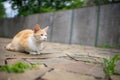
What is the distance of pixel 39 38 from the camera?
477 cm

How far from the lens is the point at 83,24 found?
43.1 ft

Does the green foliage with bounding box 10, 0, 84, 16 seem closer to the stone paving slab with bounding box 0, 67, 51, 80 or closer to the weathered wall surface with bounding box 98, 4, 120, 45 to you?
the weathered wall surface with bounding box 98, 4, 120, 45

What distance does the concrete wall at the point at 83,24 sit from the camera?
1145 centimetres

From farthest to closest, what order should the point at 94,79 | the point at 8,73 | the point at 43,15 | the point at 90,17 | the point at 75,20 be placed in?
the point at 43,15, the point at 75,20, the point at 90,17, the point at 94,79, the point at 8,73

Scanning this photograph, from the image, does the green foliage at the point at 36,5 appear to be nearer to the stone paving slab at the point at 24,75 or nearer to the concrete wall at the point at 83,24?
the concrete wall at the point at 83,24

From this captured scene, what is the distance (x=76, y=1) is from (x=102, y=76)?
63.0 feet

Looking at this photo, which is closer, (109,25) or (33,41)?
(33,41)

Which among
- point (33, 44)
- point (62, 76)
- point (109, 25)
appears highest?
point (109, 25)

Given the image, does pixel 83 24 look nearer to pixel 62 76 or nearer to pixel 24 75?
pixel 62 76

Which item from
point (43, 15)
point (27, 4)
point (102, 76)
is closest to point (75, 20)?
point (43, 15)

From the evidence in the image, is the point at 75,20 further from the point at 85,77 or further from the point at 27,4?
the point at 85,77

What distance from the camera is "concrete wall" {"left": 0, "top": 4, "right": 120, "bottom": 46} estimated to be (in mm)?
11453

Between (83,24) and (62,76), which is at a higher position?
(83,24)

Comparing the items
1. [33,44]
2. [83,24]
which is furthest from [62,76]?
[83,24]
